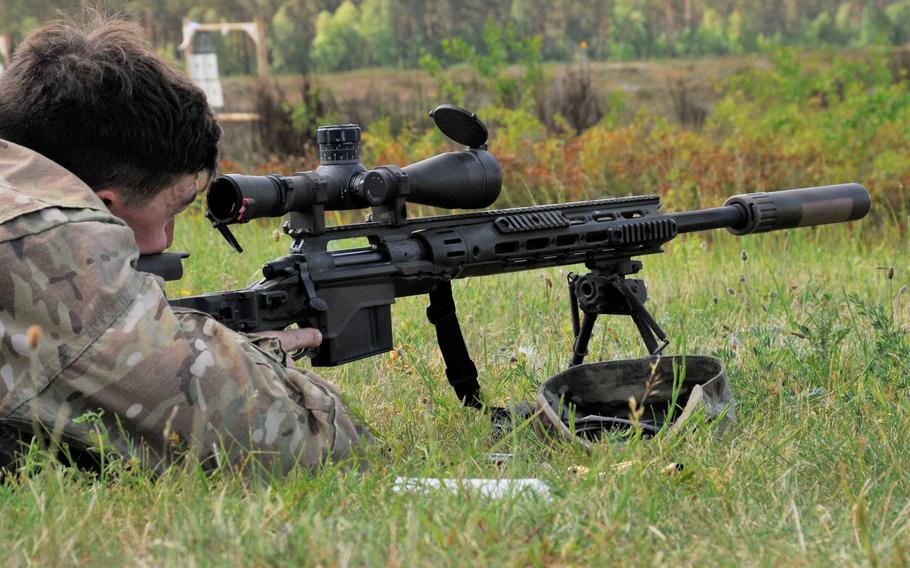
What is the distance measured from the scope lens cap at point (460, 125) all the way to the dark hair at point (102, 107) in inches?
37.6

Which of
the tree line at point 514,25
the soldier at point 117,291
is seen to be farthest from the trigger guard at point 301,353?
the tree line at point 514,25

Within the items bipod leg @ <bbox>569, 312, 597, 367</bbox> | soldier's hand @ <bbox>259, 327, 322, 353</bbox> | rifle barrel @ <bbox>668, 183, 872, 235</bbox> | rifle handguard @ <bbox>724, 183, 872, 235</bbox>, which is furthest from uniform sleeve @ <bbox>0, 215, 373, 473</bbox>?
rifle handguard @ <bbox>724, 183, 872, 235</bbox>

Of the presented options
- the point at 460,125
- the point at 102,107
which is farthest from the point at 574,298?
the point at 102,107

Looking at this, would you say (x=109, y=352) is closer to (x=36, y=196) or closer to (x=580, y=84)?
(x=36, y=196)

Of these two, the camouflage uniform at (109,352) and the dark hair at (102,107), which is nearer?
the camouflage uniform at (109,352)

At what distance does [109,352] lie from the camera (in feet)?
8.86

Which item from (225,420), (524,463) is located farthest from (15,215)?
(524,463)

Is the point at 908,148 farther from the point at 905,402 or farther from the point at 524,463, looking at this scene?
the point at 524,463

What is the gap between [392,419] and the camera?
3.97 meters

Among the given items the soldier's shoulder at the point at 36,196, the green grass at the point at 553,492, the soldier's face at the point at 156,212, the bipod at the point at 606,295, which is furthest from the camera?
the bipod at the point at 606,295

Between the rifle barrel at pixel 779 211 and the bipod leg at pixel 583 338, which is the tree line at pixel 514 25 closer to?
the rifle barrel at pixel 779 211

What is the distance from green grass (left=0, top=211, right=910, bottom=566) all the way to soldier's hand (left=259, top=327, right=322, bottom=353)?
1.39ft

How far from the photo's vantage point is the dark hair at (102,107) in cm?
298

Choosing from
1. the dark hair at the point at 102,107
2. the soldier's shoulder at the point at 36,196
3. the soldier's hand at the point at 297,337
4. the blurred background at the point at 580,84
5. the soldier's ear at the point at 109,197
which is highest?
the dark hair at the point at 102,107
